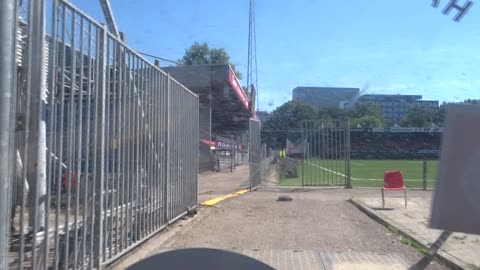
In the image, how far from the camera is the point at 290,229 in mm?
10516

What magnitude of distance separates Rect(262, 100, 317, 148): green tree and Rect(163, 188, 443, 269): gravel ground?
30.6 m

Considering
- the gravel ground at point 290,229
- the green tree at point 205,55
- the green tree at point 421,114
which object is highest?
the green tree at point 205,55

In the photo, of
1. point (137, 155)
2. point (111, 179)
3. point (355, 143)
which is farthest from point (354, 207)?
point (355, 143)

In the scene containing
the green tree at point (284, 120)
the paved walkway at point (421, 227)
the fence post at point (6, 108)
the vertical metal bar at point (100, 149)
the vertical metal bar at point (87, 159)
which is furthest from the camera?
the green tree at point (284, 120)

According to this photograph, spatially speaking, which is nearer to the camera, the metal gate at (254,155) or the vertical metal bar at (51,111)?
the vertical metal bar at (51,111)

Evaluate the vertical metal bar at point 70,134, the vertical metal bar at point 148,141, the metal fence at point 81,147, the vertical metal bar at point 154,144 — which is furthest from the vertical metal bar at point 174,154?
the vertical metal bar at point 70,134

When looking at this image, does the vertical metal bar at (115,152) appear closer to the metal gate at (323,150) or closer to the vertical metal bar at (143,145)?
the vertical metal bar at (143,145)

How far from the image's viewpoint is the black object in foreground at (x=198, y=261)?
3109 mm

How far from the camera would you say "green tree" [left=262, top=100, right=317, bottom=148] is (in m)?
46.1

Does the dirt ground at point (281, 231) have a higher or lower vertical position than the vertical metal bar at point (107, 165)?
lower

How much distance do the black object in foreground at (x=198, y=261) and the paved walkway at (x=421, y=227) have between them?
4034 millimetres

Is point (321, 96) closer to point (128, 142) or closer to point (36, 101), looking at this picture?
point (128, 142)

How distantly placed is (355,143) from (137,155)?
2386 inches

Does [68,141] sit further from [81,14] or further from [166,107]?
[166,107]
